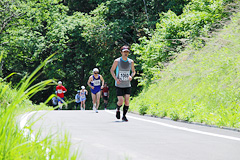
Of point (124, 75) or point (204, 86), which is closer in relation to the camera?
point (124, 75)

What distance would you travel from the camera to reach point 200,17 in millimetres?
21531

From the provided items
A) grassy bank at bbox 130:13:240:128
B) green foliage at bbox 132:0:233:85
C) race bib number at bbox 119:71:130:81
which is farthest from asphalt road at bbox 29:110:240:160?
green foliage at bbox 132:0:233:85

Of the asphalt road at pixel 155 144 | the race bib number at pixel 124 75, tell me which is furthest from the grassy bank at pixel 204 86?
the race bib number at pixel 124 75

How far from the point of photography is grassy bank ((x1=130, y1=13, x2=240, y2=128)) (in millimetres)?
11352

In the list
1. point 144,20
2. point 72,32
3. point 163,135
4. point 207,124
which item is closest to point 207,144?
point 163,135

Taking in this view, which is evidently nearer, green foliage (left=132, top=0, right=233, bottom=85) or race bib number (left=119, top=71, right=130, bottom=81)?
race bib number (left=119, top=71, right=130, bottom=81)

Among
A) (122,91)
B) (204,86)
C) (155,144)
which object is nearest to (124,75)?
(122,91)

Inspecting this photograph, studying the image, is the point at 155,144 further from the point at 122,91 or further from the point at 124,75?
the point at 122,91

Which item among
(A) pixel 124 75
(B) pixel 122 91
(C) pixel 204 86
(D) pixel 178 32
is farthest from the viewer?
(D) pixel 178 32

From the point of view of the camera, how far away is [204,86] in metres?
14.3

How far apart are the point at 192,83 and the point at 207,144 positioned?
29.5ft

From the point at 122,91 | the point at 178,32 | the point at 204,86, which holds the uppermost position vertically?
the point at 178,32

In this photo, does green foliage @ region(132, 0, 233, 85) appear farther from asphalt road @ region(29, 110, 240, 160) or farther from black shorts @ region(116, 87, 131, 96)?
asphalt road @ region(29, 110, 240, 160)

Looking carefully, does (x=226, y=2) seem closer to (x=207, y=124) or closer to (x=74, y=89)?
Result: (x=207, y=124)
